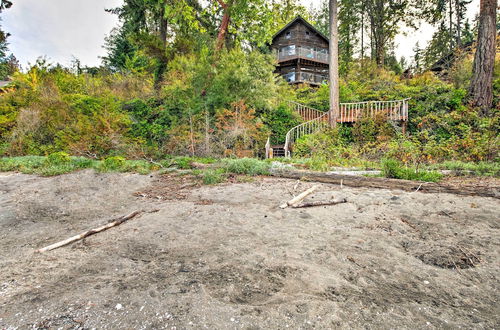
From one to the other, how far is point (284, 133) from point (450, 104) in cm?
833

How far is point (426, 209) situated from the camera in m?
4.03

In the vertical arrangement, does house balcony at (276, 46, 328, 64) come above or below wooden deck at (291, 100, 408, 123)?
above

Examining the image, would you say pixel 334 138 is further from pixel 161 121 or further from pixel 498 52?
pixel 498 52

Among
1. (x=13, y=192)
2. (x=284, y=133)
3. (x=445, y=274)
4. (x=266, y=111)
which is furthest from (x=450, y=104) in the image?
(x=13, y=192)

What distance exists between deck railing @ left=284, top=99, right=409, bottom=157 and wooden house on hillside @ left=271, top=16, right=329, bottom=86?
48.1 feet

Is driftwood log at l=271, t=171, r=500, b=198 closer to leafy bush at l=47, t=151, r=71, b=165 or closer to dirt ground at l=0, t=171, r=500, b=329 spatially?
dirt ground at l=0, t=171, r=500, b=329

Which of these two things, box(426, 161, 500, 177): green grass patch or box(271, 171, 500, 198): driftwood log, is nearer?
box(271, 171, 500, 198): driftwood log

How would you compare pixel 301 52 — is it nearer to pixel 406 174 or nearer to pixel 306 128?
pixel 306 128

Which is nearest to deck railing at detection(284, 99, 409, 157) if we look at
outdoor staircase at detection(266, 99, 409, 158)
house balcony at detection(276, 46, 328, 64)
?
outdoor staircase at detection(266, 99, 409, 158)

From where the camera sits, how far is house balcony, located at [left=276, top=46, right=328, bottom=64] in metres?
27.6

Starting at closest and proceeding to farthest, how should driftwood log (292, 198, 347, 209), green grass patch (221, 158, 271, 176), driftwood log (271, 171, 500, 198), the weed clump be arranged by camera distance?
driftwood log (292, 198, 347, 209)
driftwood log (271, 171, 500, 198)
the weed clump
green grass patch (221, 158, 271, 176)

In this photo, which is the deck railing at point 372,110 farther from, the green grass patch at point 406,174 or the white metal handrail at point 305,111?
the green grass patch at point 406,174

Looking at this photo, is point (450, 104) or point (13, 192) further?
point (450, 104)

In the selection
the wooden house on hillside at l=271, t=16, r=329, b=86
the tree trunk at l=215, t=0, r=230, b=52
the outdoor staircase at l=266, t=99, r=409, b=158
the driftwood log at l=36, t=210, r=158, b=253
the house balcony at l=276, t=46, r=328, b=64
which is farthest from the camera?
the wooden house on hillside at l=271, t=16, r=329, b=86
